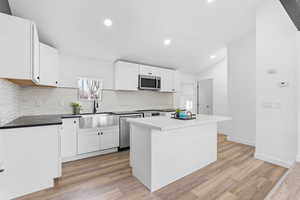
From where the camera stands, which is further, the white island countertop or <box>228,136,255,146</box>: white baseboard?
<box>228,136,255,146</box>: white baseboard

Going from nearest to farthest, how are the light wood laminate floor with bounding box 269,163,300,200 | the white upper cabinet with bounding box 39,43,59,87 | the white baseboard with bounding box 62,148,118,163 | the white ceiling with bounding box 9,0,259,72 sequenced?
the light wood laminate floor with bounding box 269,163,300,200
the white ceiling with bounding box 9,0,259,72
the white upper cabinet with bounding box 39,43,59,87
the white baseboard with bounding box 62,148,118,163

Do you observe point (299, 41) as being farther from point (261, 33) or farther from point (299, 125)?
point (299, 125)

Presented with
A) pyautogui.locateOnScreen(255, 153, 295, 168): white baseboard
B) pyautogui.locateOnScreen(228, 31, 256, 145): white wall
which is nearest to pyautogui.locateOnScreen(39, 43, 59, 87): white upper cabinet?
pyautogui.locateOnScreen(255, 153, 295, 168): white baseboard

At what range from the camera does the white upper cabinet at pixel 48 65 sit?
7.76ft

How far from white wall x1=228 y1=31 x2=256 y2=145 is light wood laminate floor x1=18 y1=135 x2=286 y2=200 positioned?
1244 millimetres

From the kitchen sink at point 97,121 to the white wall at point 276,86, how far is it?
311 cm

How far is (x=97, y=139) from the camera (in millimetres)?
2867

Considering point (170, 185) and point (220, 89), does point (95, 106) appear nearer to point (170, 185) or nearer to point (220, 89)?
point (170, 185)

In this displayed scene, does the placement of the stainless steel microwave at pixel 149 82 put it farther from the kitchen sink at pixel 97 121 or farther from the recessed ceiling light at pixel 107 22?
the recessed ceiling light at pixel 107 22

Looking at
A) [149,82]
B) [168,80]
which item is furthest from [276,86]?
[149,82]

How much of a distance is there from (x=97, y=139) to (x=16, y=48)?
1995mm

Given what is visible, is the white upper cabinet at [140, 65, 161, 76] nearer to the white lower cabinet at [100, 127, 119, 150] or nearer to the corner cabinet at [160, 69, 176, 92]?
the corner cabinet at [160, 69, 176, 92]

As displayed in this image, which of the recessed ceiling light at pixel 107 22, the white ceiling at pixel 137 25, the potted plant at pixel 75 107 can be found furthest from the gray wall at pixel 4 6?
the potted plant at pixel 75 107

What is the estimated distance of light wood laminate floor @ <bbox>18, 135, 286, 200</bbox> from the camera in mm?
1681
